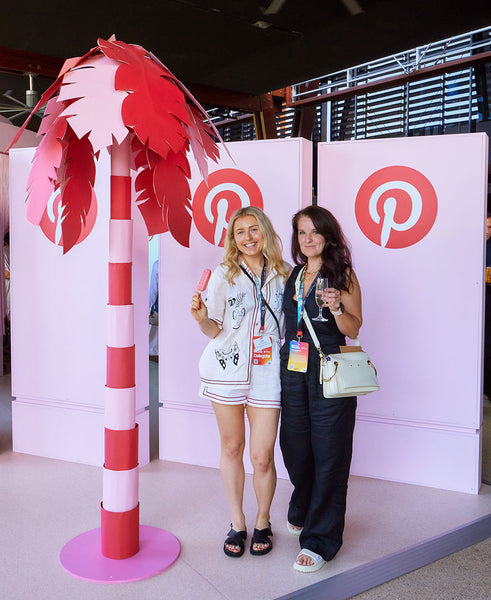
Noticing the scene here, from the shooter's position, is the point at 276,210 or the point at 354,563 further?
the point at 276,210

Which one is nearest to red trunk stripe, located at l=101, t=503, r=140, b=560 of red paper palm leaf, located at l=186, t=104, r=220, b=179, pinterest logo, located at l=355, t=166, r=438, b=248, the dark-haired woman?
the dark-haired woman

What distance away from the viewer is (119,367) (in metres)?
2.32

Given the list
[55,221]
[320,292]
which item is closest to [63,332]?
[55,221]

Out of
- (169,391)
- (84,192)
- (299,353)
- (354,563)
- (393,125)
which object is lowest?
(354,563)

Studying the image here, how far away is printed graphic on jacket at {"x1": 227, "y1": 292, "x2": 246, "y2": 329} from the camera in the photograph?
2438mm

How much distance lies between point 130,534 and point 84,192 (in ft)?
4.57

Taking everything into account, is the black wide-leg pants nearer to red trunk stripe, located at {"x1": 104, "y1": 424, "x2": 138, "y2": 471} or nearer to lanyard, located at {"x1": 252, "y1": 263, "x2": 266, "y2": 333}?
lanyard, located at {"x1": 252, "y1": 263, "x2": 266, "y2": 333}

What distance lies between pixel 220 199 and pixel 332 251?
1134 mm

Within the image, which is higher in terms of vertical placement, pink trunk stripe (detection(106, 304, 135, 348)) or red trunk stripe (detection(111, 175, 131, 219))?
red trunk stripe (detection(111, 175, 131, 219))

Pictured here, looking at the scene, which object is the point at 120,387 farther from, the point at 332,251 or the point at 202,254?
the point at 202,254

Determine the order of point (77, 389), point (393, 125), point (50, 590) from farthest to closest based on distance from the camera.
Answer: point (393, 125) < point (77, 389) < point (50, 590)

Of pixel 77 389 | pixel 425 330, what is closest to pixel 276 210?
pixel 425 330

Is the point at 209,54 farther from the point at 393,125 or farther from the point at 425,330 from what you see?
the point at 425,330

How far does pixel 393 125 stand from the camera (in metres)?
7.00
